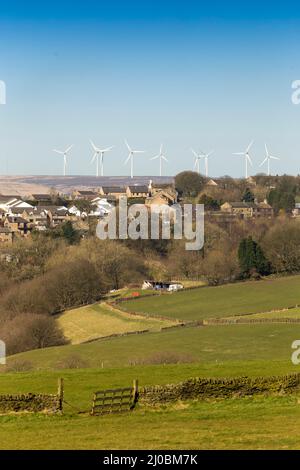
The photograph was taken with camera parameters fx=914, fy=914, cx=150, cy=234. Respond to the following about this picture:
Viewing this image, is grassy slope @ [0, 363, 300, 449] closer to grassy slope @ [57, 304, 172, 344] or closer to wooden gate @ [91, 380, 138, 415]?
wooden gate @ [91, 380, 138, 415]

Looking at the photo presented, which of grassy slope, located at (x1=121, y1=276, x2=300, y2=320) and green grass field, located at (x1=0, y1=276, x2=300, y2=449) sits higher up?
green grass field, located at (x1=0, y1=276, x2=300, y2=449)

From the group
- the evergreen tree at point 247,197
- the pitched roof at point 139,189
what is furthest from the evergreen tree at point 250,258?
the pitched roof at point 139,189

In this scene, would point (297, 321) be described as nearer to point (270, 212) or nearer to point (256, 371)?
point (256, 371)

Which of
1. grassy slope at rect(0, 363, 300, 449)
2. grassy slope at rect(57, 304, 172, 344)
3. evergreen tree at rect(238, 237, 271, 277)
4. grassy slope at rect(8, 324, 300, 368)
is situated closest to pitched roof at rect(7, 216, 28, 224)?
evergreen tree at rect(238, 237, 271, 277)

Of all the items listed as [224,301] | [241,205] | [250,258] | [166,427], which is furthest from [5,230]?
[166,427]

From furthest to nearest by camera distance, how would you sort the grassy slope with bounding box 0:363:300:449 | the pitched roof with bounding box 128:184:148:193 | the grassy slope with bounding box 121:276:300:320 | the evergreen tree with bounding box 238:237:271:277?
the pitched roof with bounding box 128:184:148:193, the evergreen tree with bounding box 238:237:271:277, the grassy slope with bounding box 121:276:300:320, the grassy slope with bounding box 0:363:300:449
